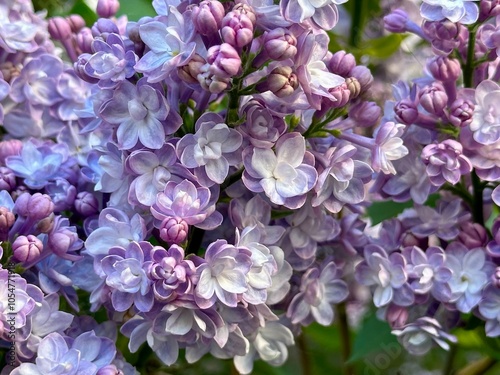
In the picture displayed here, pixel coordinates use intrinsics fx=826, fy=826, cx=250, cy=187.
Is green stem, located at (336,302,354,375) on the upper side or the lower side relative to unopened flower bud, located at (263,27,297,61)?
lower

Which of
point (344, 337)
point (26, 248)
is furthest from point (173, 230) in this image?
point (344, 337)

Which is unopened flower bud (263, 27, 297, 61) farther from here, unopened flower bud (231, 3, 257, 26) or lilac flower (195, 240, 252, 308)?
lilac flower (195, 240, 252, 308)

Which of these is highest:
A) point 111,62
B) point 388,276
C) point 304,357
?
point 111,62

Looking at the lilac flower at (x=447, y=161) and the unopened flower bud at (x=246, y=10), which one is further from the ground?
the unopened flower bud at (x=246, y=10)

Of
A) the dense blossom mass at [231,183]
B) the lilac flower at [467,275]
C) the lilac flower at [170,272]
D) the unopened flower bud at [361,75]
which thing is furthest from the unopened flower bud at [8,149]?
the lilac flower at [467,275]

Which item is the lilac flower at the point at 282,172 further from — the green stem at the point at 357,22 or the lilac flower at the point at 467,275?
the green stem at the point at 357,22

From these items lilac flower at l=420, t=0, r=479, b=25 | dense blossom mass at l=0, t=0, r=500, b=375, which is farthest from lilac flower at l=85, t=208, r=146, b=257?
lilac flower at l=420, t=0, r=479, b=25

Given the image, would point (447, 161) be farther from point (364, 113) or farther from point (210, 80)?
point (210, 80)
